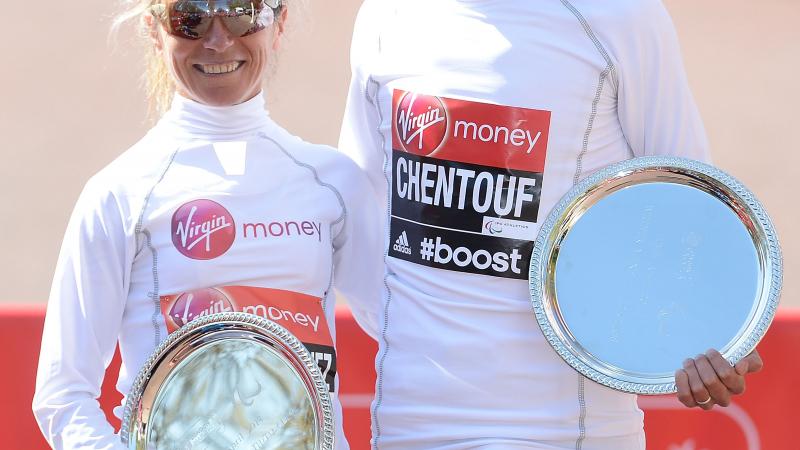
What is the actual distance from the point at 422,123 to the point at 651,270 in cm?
62

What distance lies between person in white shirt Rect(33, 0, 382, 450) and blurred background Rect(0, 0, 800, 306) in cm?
478

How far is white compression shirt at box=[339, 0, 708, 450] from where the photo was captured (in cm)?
306

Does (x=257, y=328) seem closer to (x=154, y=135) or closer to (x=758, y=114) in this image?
(x=154, y=135)

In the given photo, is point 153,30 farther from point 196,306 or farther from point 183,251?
point 196,306

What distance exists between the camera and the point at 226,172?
3.23 meters

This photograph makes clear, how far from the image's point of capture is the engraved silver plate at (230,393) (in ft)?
9.44

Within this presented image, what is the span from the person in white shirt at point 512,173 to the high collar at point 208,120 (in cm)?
44

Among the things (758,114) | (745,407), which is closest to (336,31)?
(758,114)

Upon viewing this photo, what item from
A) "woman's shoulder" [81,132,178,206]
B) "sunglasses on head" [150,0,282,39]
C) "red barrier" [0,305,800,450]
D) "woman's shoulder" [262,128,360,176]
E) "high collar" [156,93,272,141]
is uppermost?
"sunglasses on head" [150,0,282,39]

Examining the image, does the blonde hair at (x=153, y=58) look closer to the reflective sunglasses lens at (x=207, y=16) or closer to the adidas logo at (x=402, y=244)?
the reflective sunglasses lens at (x=207, y=16)

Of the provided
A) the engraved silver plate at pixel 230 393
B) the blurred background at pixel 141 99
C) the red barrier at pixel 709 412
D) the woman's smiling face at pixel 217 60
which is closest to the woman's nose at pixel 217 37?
the woman's smiling face at pixel 217 60

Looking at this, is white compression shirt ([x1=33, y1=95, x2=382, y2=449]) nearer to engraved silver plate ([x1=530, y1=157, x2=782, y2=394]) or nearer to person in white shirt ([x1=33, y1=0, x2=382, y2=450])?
person in white shirt ([x1=33, y1=0, x2=382, y2=450])

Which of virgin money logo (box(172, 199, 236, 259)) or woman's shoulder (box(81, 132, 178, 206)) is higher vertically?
woman's shoulder (box(81, 132, 178, 206))

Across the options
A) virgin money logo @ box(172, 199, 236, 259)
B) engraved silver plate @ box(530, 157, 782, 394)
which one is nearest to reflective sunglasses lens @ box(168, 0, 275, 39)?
virgin money logo @ box(172, 199, 236, 259)
